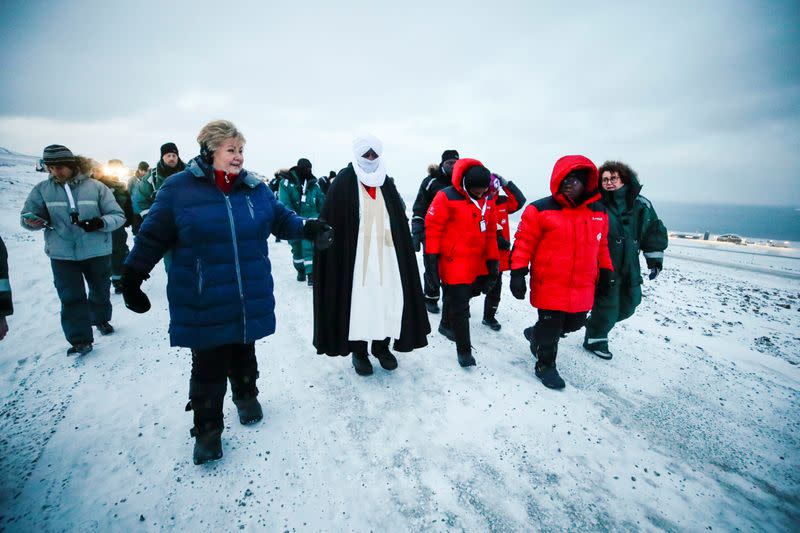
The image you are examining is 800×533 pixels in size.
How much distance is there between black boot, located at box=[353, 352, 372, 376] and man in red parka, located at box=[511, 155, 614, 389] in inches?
64.9

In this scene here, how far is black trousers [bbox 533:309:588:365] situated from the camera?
311cm

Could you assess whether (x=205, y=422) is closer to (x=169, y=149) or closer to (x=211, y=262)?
(x=211, y=262)

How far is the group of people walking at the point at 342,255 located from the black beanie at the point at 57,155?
0.01 metres

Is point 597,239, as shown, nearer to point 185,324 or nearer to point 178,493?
point 185,324

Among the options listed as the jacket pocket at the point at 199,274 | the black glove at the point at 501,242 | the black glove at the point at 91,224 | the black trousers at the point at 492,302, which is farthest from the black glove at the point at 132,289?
the black trousers at the point at 492,302

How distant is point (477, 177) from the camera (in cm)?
320

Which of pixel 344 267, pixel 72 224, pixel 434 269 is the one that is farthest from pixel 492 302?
pixel 72 224

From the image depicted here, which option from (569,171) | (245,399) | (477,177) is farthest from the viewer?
(477,177)

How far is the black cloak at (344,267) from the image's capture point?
3004 millimetres

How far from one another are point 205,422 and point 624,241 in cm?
430

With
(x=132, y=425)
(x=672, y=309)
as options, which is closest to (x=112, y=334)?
(x=132, y=425)

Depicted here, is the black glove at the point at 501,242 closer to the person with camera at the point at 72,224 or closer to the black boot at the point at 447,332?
the black boot at the point at 447,332

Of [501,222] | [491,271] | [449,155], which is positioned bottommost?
[491,271]

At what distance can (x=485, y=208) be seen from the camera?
344 centimetres
